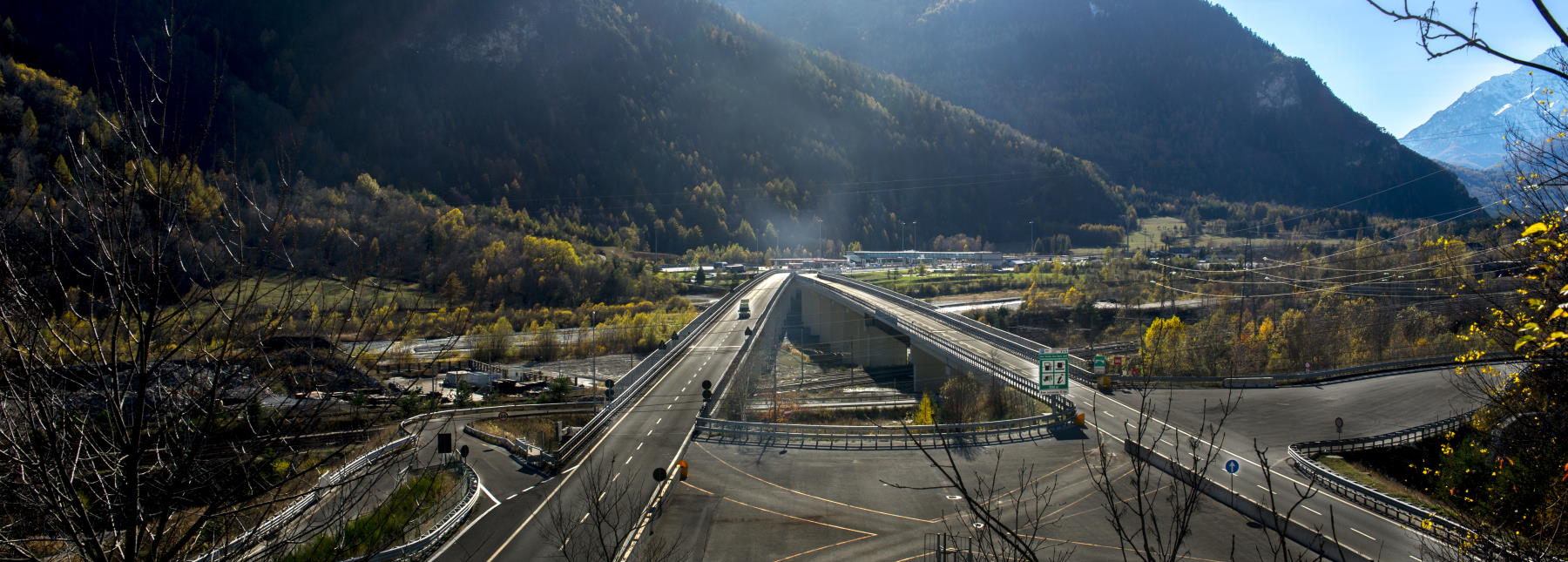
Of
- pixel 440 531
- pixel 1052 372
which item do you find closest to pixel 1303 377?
pixel 1052 372

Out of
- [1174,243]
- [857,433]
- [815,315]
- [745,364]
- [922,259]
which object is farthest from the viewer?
[1174,243]

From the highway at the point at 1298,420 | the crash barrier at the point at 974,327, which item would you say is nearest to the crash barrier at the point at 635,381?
the highway at the point at 1298,420

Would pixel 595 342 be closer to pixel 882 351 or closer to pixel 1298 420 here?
pixel 882 351

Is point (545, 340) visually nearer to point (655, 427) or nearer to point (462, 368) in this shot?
point (462, 368)

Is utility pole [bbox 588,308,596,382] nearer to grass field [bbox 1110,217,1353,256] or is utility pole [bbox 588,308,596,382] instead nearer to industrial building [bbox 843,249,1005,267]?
industrial building [bbox 843,249,1005,267]

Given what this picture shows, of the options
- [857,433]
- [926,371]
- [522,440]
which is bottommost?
[926,371]

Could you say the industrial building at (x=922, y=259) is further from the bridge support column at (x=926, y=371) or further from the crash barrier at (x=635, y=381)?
the crash barrier at (x=635, y=381)
